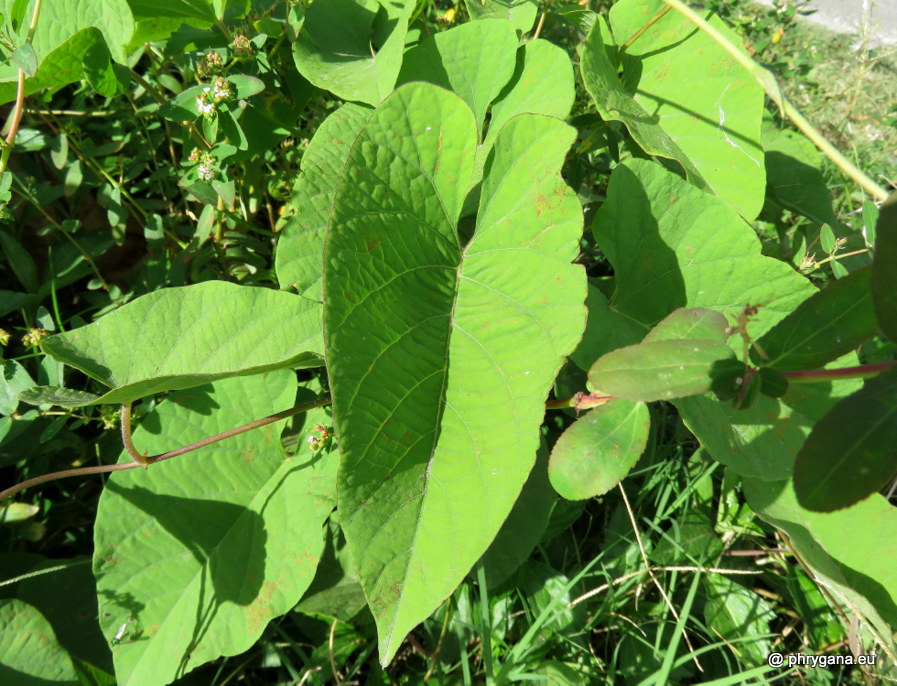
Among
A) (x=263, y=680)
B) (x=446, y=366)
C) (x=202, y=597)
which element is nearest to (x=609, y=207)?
(x=446, y=366)

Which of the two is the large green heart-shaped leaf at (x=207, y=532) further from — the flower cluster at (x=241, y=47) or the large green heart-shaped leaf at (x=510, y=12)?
the large green heart-shaped leaf at (x=510, y=12)

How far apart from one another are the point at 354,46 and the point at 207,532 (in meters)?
0.93

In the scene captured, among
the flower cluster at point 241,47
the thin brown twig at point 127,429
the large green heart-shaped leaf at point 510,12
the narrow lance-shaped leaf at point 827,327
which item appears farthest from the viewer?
the large green heart-shaped leaf at point 510,12

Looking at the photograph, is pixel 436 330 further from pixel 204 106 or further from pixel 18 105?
pixel 18 105

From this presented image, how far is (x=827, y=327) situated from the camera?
2.21 feet

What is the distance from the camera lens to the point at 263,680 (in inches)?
49.1

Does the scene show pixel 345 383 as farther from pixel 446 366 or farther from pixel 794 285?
pixel 794 285

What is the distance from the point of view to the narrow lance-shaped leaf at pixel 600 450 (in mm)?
756

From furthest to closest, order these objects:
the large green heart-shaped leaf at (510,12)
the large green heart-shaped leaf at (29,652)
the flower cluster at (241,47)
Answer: the large green heart-shaped leaf at (510,12), the flower cluster at (241,47), the large green heart-shaped leaf at (29,652)

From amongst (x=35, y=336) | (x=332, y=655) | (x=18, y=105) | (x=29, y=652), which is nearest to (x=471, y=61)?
(x=18, y=105)

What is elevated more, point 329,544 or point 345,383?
point 345,383

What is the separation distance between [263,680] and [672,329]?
101 centimetres

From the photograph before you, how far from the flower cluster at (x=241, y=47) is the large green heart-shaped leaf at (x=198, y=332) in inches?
16.6

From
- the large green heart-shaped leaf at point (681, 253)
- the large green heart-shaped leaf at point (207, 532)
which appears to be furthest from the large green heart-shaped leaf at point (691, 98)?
the large green heart-shaped leaf at point (207, 532)
